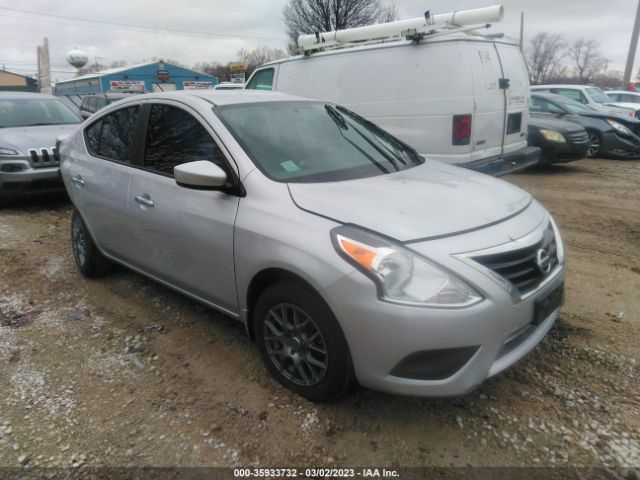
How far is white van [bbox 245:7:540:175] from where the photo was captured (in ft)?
18.8

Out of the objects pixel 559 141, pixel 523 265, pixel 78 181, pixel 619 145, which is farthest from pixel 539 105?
pixel 78 181

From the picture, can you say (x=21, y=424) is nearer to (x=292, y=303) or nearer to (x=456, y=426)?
(x=292, y=303)

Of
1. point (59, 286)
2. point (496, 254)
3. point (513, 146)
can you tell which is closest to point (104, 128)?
point (59, 286)

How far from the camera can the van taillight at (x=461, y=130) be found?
573cm

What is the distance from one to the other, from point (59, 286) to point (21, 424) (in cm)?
203

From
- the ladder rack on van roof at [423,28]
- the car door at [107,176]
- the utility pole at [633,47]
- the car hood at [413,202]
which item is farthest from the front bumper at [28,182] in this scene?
the utility pole at [633,47]

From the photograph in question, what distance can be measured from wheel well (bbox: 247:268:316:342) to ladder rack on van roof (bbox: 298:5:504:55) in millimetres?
4389

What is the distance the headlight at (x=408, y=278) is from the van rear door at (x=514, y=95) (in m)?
4.88

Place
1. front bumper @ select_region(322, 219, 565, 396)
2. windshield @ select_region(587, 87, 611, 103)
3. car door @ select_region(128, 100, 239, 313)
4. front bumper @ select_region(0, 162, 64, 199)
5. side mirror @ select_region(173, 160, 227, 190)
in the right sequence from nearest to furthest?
front bumper @ select_region(322, 219, 565, 396), side mirror @ select_region(173, 160, 227, 190), car door @ select_region(128, 100, 239, 313), front bumper @ select_region(0, 162, 64, 199), windshield @ select_region(587, 87, 611, 103)

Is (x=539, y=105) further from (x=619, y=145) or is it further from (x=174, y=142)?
(x=174, y=142)

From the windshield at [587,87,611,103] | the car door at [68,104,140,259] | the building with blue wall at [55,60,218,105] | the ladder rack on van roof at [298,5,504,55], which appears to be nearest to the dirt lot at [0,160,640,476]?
the car door at [68,104,140,259]

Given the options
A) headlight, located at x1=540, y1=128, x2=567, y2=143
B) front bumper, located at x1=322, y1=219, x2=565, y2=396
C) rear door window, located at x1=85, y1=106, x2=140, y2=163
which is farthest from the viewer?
headlight, located at x1=540, y1=128, x2=567, y2=143

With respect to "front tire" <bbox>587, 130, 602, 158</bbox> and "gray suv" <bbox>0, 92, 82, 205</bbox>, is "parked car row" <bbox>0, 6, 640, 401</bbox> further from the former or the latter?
"front tire" <bbox>587, 130, 602, 158</bbox>

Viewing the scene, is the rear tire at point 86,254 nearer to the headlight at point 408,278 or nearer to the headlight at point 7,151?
the headlight at point 408,278
